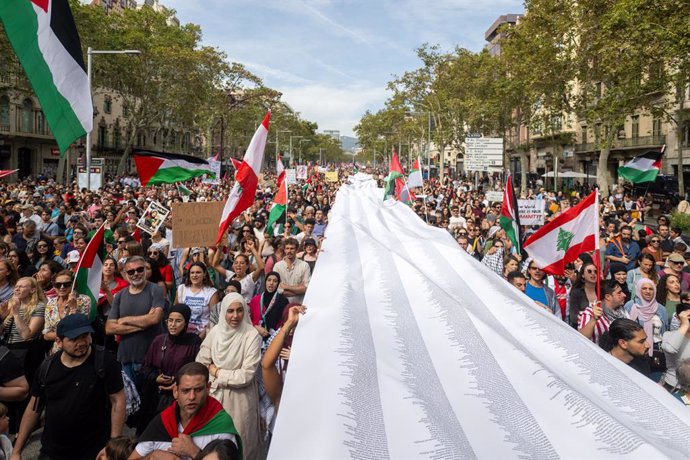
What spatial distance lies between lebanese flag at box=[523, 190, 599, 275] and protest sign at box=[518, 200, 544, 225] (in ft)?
21.7

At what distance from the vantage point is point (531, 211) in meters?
12.1

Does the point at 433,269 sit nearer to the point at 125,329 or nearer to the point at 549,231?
the point at 549,231

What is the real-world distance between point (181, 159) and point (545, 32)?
67.8 feet

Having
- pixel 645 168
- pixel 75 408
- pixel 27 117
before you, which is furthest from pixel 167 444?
pixel 27 117

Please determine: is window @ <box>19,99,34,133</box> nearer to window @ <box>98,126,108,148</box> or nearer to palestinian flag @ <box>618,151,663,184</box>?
window @ <box>98,126,108,148</box>

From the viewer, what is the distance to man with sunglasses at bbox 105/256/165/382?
485cm

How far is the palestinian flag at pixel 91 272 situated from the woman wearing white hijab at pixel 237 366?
144 cm

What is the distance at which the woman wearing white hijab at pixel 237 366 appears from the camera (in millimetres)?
3811

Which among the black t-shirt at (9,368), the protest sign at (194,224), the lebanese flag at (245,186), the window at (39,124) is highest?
the window at (39,124)

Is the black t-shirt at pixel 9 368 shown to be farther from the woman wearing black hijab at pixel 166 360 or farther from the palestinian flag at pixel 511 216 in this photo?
the palestinian flag at pixel 511 216

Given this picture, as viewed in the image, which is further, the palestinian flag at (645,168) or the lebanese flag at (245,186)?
the palestinian flag at (645,168)

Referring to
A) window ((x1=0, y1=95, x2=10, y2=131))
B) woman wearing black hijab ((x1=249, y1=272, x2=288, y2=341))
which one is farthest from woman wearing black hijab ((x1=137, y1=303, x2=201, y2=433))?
window ((x1=0, y1=95, x2=10, y2=131))

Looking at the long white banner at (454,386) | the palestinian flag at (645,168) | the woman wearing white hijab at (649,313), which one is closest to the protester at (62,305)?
the long white banner at (454,386)


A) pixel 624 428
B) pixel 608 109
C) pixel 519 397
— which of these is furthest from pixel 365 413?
pixel 608 109
